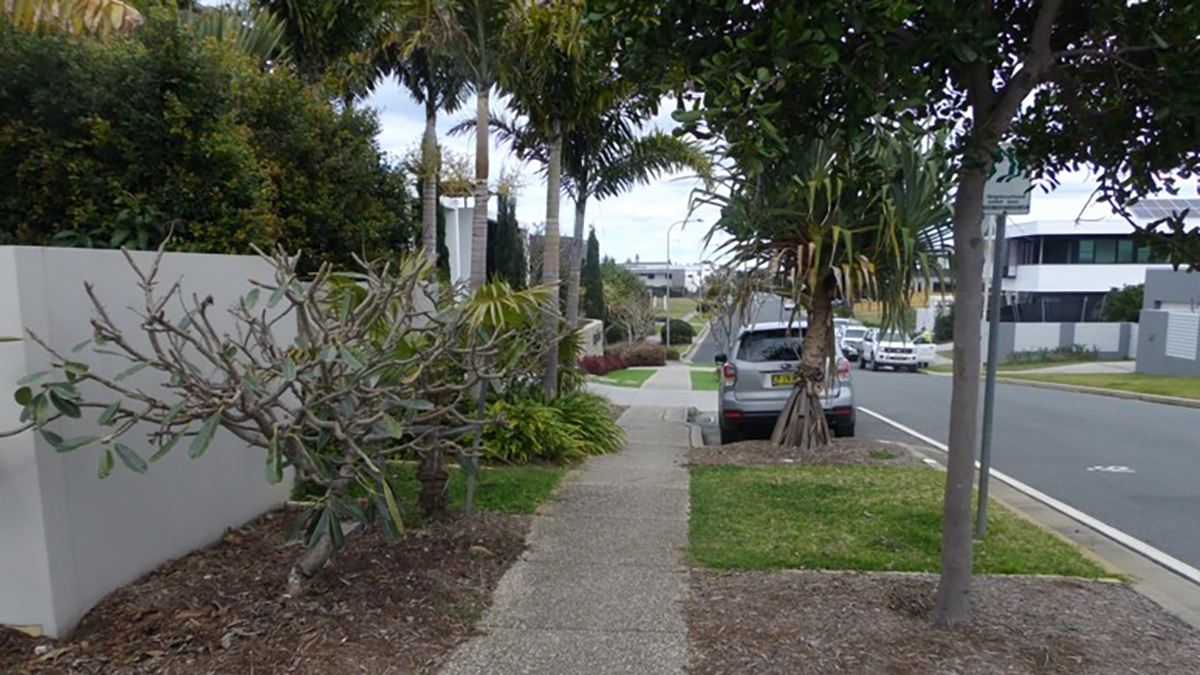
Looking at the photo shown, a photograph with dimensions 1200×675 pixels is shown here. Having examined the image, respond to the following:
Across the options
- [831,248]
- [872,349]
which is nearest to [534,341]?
[831,248]

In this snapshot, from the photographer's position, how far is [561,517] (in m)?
6.48

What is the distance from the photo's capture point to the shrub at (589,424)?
30.7 feet

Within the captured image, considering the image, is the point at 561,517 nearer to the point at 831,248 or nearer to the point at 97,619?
the point at 97,619

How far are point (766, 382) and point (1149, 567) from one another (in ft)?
16.7

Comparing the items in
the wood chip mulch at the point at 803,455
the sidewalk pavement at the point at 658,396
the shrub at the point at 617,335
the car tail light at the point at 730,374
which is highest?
the car tail light at the point at 730,374

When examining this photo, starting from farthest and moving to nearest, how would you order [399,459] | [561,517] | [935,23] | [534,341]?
[399,459] < [561,517] < [534,341] < [935,23]

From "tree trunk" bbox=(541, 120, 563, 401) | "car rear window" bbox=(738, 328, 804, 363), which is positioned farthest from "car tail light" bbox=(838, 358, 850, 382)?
"tree trunk" bbox=(541, 120, 563, 401)

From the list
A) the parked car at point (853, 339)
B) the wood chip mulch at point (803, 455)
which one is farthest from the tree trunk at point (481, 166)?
the parked car at point (853, 339)

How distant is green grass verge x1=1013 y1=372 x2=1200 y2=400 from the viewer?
800 inches

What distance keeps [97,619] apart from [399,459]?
13.3 ft

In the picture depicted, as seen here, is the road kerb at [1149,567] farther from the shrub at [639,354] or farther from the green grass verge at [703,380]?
the shrub at [639,354]

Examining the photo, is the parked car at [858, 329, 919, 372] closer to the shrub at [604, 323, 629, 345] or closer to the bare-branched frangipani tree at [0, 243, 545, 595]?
the shrub at [604, 323, 629, 345]

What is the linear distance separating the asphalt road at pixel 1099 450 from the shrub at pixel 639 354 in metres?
9.65

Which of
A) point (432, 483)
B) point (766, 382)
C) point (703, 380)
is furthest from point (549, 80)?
point (703, 380)
